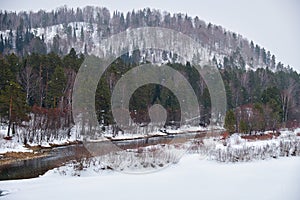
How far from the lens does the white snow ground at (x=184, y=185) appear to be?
8117 millimetres

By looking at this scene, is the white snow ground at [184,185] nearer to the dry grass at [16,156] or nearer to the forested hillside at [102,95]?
the dry grass at [16,156]

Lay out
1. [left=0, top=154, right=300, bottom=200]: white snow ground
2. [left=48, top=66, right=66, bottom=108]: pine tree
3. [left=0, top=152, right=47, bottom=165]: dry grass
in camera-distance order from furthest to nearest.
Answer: [left=48, top=66, right=66, bottom=108]: pine tree
[left=0, top=152, right=47, bottom=165]: dry grass
[left=0, top=154, right=300, bottom=200]: white snow ground

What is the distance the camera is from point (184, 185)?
9.20m

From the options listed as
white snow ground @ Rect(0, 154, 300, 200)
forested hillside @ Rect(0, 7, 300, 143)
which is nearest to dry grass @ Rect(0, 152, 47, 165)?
forested hillside @ Rect(0, 7, 300, 143)

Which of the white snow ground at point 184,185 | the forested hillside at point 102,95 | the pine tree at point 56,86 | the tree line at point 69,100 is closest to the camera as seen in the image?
the white snow ground at point 184,185

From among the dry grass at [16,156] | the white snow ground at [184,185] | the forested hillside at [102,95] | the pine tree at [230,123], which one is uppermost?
the forested hillside at [102,95]

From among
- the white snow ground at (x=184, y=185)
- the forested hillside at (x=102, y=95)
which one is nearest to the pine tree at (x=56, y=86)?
the forested hillside at (x=102, y=95)

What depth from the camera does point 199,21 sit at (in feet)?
390

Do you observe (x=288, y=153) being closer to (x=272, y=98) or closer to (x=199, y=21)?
(x=272, y=98)

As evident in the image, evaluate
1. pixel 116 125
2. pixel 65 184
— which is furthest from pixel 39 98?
pixel 65 184

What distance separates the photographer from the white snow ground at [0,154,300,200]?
8117mm

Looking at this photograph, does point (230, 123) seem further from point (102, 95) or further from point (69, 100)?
point (69, 100)

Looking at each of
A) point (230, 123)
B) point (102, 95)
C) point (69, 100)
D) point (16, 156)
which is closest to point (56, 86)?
point (69, 100)

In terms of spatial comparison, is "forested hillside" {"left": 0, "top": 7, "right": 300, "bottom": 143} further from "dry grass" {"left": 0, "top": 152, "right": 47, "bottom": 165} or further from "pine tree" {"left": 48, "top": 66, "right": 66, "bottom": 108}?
"dry grass" {"left": 0, "top": 152, "right": 47, "bottom": 165}
